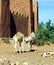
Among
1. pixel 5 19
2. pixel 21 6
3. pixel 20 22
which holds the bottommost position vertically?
pixel 20 22

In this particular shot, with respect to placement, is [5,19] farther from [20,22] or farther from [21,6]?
[21,6]

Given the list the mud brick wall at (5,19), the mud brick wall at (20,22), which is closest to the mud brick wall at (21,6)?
the mud brick wall at (20,22)

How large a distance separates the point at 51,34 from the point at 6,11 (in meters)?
5.63

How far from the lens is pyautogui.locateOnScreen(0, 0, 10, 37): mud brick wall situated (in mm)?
39156

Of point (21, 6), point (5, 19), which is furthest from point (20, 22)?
point (21, 6)

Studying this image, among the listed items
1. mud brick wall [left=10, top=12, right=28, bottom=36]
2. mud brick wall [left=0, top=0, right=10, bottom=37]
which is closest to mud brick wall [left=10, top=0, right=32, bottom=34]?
mud brick wall [left=10, top=12, right=28, bottom=36]

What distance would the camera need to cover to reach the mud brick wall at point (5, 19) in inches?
1542

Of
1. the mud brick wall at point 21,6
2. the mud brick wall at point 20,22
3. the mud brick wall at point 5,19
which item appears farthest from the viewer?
the mud brick wall at point 21,6

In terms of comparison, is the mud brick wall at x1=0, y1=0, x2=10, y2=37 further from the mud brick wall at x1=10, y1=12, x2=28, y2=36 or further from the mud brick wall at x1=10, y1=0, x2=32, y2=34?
the mud brick wall at x1=10, y1=0, x2=32, y2=34

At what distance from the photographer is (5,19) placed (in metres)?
39.6

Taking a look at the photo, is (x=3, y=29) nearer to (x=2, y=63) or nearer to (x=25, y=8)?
(x=25, y=8)

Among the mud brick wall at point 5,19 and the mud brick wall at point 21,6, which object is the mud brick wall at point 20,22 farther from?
the mud brick wall at point 5,19

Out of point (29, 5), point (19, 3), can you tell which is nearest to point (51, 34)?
point (29, 5)

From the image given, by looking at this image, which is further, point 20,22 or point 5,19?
point 20,22
